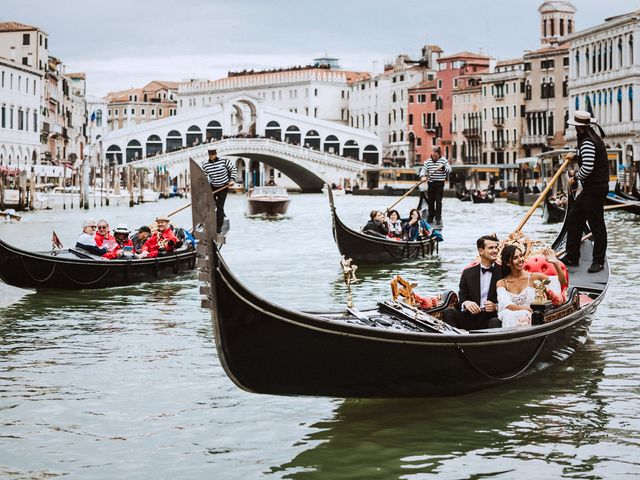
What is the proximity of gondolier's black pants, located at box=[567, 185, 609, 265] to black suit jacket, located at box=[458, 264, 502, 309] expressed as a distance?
1677 mm

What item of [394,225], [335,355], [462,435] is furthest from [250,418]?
[394,225]

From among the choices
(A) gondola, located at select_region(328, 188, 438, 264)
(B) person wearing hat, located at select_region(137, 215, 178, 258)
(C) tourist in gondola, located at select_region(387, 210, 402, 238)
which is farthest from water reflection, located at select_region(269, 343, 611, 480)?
(C) tourist in gondola, located at select_region(387, 210, 402, 238)

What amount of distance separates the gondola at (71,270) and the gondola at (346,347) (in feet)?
11.7

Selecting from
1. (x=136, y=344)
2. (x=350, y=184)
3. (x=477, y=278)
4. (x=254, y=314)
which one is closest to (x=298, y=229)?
(x=136, y=344)

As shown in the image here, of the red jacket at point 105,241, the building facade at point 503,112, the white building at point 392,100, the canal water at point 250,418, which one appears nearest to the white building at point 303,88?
the white building at point 392,100

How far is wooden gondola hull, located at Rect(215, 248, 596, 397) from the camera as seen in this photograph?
3852mm

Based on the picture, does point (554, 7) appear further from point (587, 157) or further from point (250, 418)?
point (250, 418)

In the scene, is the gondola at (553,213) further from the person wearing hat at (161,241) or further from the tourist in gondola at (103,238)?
the tourist in gondola at (103,238)

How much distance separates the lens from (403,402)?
459 centimetres

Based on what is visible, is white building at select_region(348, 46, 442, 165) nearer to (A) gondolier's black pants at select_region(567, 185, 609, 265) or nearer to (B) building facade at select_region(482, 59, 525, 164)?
(B) building facade at select_region(482, 59, 525, 164)

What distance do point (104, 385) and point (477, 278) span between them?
1.43m

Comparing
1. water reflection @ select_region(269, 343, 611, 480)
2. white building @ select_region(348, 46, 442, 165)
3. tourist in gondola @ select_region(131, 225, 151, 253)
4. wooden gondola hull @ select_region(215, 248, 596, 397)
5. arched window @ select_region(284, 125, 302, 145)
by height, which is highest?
white building @ select_region(348, 46, 442, 165)

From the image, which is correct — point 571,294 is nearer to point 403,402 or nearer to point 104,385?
point 403,402

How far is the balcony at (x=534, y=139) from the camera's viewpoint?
4159cm
